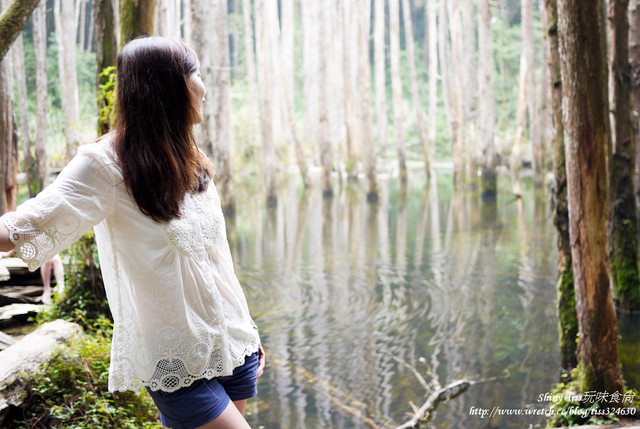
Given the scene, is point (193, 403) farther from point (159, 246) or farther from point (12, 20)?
point (12, 20)

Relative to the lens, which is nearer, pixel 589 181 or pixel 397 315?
pixel 589 181

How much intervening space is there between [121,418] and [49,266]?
1890mm

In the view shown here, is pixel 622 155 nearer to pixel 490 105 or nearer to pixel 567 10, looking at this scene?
pixel 567 10

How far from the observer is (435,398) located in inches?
170

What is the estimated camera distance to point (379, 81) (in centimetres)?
2225

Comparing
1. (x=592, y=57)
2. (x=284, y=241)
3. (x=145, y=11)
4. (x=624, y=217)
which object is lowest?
(x=284, y=241)

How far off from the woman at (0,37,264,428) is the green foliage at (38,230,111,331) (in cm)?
292

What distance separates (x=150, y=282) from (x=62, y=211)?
0.99ft

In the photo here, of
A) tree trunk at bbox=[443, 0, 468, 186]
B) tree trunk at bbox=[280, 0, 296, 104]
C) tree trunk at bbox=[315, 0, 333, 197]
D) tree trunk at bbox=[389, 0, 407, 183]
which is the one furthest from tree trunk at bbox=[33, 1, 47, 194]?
tree trunk at bbox=[443, 0, 468, 186]

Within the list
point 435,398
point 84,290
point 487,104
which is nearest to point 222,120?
point 487,104

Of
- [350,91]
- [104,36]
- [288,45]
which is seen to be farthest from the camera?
[350,91]

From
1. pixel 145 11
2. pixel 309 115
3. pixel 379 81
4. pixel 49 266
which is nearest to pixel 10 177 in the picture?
pixel 49 266

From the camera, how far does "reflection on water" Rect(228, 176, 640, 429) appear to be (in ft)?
14.5

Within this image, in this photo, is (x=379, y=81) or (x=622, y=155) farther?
(x=379, y=81)
